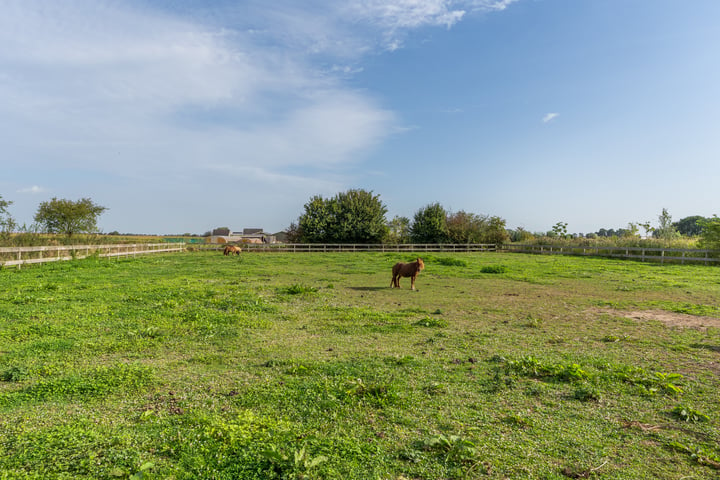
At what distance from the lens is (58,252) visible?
19.9 m

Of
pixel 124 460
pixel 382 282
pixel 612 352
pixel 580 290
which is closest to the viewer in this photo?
pixel 124 460

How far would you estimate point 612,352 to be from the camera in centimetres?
602

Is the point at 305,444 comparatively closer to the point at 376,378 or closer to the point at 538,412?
the point at 376,378

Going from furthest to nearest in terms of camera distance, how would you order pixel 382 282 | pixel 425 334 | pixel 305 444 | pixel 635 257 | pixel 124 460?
1. pixel 635 257
2. pixel 382 282
3. pixel 425 334
4. pixel 305 444
5. pixel 124 460

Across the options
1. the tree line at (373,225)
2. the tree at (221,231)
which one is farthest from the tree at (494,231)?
the tree at (221,231)

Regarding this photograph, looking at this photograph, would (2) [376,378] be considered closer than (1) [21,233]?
Yes

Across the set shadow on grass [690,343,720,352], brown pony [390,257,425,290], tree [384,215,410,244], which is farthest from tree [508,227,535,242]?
shadow on grass [690,343,720,352]

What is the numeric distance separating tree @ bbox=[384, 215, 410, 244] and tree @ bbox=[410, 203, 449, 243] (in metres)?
1.30

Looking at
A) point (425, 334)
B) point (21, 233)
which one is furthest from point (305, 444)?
point (21, 233)

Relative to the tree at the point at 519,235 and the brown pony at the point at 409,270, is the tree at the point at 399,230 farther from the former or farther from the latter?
the brown pony at the point at 409,270

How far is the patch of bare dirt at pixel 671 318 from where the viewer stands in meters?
8.15

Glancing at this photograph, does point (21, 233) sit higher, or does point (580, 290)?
point (21, 233)

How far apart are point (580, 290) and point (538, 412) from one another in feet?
35.3

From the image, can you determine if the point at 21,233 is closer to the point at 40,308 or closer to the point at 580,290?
the point at 40,308
